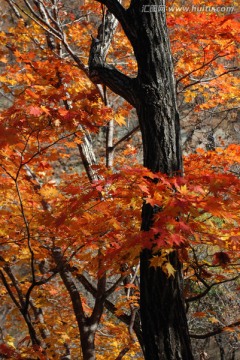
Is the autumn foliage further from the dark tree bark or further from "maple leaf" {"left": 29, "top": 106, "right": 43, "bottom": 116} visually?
the dark tree bark

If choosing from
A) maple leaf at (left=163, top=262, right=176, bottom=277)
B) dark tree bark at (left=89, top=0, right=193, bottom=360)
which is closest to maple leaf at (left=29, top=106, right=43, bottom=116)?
dark tree bark at (left=89, top=0, right=193, bottom=360)

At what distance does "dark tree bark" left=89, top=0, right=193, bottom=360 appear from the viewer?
2.83 meters

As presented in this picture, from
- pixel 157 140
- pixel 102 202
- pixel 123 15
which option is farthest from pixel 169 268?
pixel 123 15

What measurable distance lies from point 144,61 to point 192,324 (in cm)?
728

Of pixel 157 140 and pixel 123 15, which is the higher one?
pixel 123 15

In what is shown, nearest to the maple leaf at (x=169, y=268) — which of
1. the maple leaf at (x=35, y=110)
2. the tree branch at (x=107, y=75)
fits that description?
the tree branch at (x=107, y=75)

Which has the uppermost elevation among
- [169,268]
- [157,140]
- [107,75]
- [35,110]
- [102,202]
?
[107,75]

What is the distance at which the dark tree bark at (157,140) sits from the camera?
2832 mm

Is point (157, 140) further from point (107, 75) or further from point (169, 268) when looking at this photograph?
point (169, 268)

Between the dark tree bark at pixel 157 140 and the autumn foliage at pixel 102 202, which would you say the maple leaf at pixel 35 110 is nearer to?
the autumn foliage at pixel 102 202

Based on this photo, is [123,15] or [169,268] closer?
[169,268]

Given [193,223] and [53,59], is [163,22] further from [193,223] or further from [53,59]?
[53,59]

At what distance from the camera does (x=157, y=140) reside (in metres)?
3.04

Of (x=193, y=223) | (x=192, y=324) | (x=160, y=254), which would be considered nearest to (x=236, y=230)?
(x=193, y=223)
